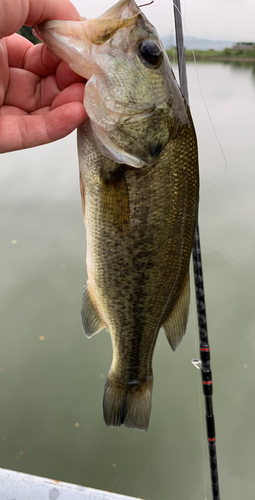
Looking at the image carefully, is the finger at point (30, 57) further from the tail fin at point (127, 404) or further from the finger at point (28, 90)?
the tail fin at point (127, 404)

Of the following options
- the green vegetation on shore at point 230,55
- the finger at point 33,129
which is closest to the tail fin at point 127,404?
the finger at point 33,129

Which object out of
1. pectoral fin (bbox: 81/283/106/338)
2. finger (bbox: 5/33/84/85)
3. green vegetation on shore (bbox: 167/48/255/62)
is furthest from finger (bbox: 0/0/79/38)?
green vegetation on shore (bbox: 167/48/255/62)

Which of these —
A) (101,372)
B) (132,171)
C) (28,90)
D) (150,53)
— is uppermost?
(150,53)

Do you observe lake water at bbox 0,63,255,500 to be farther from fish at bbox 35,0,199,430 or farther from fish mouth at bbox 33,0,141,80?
fish mouth at bbox 33,0,141,80

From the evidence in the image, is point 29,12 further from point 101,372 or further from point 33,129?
point 101,372

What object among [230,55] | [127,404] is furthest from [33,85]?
[230,55]

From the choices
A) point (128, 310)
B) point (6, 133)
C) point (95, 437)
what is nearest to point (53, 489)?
point (95, 437)
